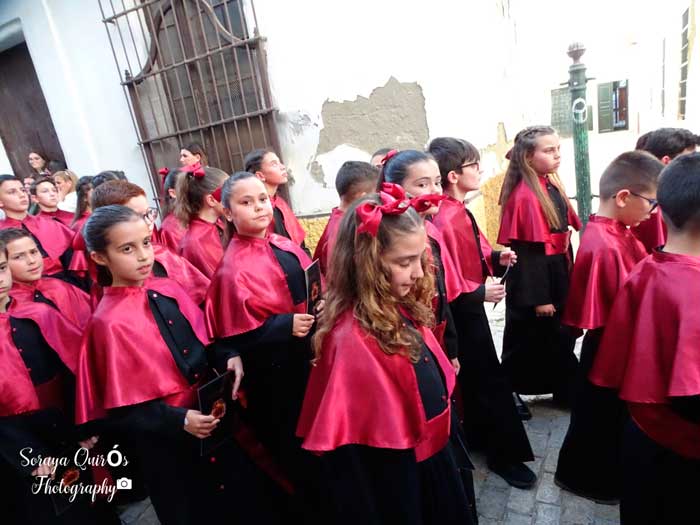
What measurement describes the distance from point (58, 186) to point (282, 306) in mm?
4698

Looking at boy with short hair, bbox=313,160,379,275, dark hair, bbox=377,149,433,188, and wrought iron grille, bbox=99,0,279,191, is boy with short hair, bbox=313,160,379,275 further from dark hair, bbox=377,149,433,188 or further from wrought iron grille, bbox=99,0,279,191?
wrought iron grille, bbox=99,0,279,191

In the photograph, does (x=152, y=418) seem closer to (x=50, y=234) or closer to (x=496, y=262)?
(x=496, y=262)

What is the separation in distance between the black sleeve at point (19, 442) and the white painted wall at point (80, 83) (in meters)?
5.42

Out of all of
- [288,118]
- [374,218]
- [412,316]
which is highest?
[288,118]

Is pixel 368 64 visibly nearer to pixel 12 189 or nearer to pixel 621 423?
pixel 12 189

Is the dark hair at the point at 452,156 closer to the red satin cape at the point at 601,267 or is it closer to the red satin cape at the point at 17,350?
the red satin cape at the point at 601,267

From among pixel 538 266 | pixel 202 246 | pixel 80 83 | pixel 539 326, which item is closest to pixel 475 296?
pixel 538 266

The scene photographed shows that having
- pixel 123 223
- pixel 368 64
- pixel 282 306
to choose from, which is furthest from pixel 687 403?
pixel 368 64

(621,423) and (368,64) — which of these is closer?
(621,423)

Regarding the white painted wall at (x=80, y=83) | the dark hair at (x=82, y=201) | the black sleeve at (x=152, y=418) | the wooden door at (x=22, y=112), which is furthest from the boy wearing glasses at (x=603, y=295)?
the wooden door at (x=22, y=112)

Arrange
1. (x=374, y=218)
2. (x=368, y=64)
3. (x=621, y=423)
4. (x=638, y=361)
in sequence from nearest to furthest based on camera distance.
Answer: (x=374, y=218), (x=638, y=361), (x=621, y=423), (x=368, y=64)

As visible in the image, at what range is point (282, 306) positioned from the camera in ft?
8.32

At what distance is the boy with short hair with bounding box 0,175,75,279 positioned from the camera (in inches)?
159

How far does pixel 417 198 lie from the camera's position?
1.86 meters
